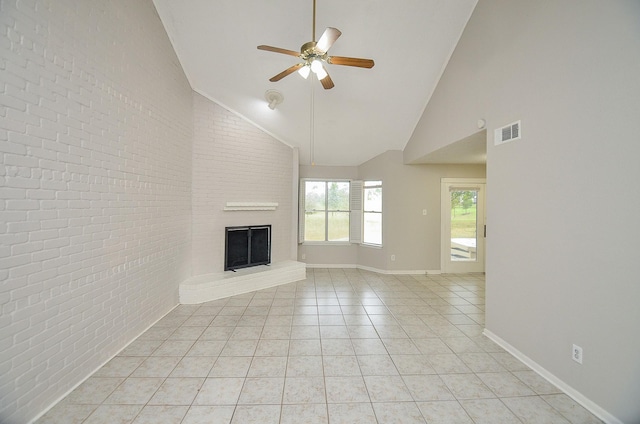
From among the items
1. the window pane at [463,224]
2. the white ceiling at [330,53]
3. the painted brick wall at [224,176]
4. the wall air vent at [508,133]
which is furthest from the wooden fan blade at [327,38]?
the window pane at [463,224]

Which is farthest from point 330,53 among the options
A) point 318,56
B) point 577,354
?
point 577,354

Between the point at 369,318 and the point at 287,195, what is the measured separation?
292 cm

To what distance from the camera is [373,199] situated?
590 centimetres

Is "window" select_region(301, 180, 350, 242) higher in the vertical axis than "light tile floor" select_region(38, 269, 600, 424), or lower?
higher

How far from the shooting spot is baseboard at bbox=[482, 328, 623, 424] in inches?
67.8

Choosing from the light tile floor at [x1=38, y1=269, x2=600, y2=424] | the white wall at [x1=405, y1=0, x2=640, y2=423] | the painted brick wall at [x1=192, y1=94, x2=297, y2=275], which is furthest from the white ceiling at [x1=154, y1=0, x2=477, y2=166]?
the light tile floor at [x1=38, y1=269, x2=600, y2=424]

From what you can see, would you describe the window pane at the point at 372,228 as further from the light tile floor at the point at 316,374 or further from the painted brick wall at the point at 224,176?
the light tile floor at the point at 316,374

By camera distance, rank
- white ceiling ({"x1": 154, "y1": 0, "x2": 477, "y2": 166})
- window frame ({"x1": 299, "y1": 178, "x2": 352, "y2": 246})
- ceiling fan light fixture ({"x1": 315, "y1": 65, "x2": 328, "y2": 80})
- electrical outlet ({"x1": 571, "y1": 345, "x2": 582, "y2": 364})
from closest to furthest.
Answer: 1. electrical outlet ({"x1": 571, "y1": 345, "x2": 582, "y2": 364})
2. ceiling fan light fixture ({"x1": 315, "y1": 65, "x2": 328, "y2": 80})
3. white ceiling ({"x1": 154, "y1": 0, "x2": 477, "y2": 166})
4. window frame ({"x1": 299, "y1": 178, "x2": 352, "y2": 246})

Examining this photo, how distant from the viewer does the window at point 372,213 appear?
5.77 meters

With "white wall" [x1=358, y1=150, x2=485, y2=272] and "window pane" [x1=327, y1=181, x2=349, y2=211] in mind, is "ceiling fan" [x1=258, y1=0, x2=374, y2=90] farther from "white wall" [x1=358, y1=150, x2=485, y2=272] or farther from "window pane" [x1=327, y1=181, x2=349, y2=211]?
"window pane" [x1=327, y1=181, x2=349, y2=211]

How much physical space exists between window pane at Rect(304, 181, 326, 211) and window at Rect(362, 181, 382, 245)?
3.22 ft

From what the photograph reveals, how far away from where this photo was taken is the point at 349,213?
617cm

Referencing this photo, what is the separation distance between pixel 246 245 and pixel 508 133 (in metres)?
4.03

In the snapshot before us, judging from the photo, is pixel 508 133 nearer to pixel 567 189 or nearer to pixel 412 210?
pixel 567 189
